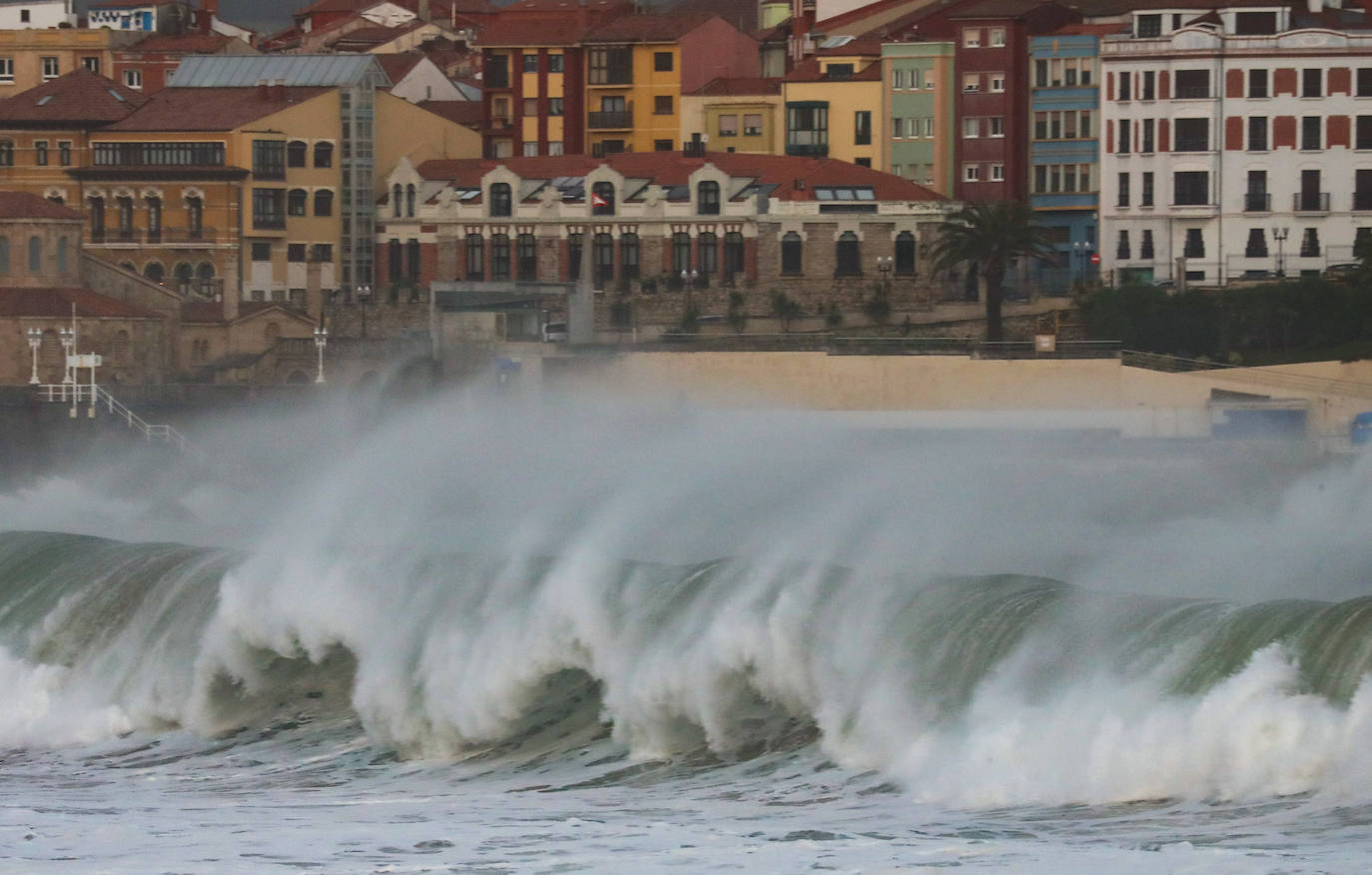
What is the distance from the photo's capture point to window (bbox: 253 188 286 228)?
9838cm

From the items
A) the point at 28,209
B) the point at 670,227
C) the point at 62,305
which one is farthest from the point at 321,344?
the point at 670,227

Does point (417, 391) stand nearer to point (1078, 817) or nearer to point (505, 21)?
point (505, 21)

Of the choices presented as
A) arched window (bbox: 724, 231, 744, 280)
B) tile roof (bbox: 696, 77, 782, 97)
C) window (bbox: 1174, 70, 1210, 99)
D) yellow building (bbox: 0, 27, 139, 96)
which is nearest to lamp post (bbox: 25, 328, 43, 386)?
arched window (bbox: 724, 231, 744, 280)

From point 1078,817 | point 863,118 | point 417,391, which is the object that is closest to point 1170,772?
point 1078,817

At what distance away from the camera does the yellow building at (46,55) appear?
118 metres

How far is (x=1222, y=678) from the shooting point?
87.0 feet

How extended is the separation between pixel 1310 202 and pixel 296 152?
114 feet

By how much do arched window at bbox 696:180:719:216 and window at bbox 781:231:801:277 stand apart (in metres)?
2.69

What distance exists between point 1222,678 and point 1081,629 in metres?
2.54

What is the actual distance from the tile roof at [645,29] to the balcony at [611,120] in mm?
2605

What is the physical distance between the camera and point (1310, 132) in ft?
276

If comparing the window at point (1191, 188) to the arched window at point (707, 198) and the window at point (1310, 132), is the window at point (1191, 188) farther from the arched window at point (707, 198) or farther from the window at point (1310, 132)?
the arched window at point (707, 198)

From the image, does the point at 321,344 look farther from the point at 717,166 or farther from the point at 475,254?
the point at 717,166

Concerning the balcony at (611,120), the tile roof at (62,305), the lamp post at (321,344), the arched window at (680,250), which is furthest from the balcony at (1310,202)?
the tile roof at (62,305)
